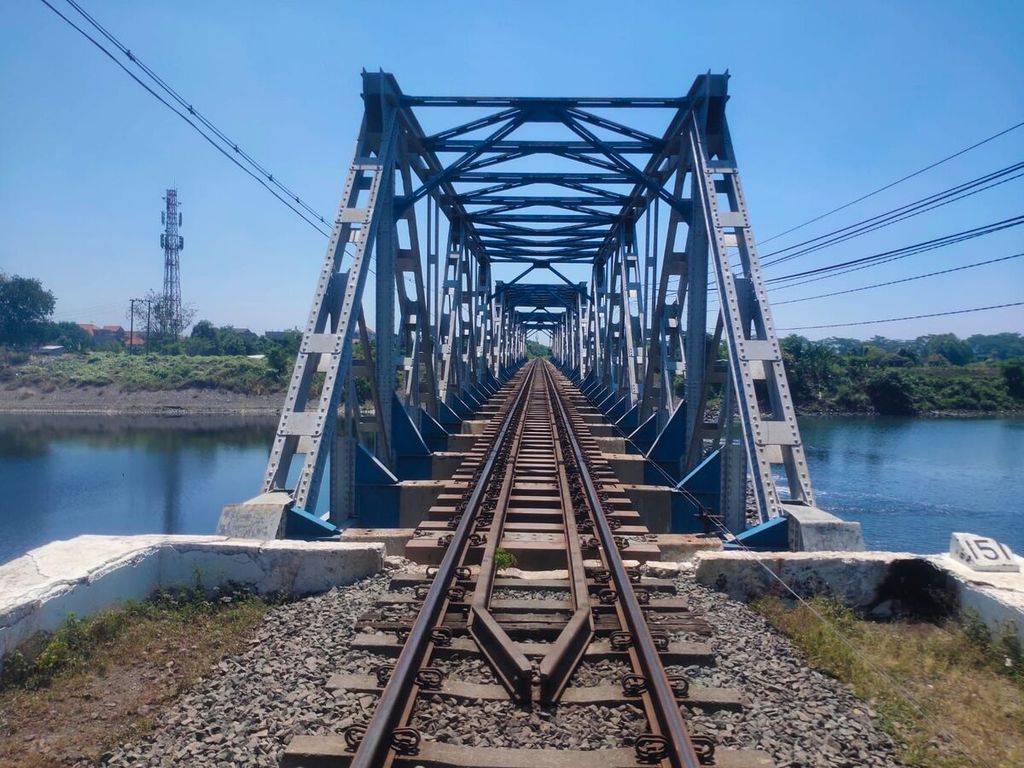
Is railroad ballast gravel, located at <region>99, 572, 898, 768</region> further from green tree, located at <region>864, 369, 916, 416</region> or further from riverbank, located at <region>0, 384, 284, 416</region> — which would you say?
green tree, located at <region>864, 369, 916, 416</region>

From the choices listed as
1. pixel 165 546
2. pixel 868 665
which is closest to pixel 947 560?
pixel 868 665

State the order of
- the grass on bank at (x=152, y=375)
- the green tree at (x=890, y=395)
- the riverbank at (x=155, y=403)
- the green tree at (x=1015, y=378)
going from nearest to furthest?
the riverbank at (x=155, y=403) < the green tree at (x=890, y=395) < the grass on bank at (x=152, y=375) < the green tree at (x=1015, y=378)

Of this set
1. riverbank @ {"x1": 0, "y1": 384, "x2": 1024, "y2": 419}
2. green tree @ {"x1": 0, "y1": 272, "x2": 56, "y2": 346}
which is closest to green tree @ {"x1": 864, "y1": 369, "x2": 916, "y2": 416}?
riverbank @ {"x1": 0, "y1": 384, "x2": 1024, "y2": 419}

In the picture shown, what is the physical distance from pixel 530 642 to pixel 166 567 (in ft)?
8.96

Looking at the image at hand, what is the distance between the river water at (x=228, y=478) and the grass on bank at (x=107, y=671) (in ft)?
48.4

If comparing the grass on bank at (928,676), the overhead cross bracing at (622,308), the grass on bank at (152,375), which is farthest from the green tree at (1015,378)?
the grass on bank at (928,676)

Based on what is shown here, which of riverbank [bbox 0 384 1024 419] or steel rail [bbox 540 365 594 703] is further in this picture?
riverbank [bbox 0 384 1024 419]

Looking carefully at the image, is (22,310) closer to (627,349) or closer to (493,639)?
(627,349)

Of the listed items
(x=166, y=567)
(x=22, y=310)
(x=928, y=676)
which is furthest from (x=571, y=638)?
(x=22, y=310)

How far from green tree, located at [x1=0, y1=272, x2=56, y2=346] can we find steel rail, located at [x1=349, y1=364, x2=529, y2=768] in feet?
252

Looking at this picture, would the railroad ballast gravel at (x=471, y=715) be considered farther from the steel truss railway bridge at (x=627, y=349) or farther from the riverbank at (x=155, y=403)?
the riverbank at (x=155, y=403)

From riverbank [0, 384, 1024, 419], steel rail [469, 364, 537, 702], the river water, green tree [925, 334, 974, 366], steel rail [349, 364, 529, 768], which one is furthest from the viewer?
green tree [925, 334, 974, 366]

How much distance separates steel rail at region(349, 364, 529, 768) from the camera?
298 cm

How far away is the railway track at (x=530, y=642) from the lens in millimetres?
3074
